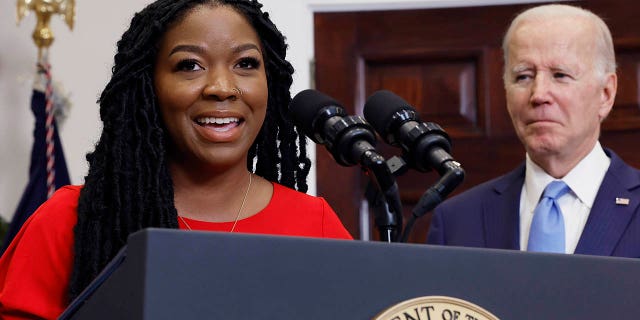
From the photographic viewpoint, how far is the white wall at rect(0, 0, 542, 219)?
13.3 feet

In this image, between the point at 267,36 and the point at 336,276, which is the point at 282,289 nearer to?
the point at 336,276

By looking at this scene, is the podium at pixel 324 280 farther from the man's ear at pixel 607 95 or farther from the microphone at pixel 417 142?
the man's ear at pixel 607 95

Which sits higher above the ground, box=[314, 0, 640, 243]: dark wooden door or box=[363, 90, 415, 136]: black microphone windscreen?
box=[314, 0, 640, 243]: dark wooden door

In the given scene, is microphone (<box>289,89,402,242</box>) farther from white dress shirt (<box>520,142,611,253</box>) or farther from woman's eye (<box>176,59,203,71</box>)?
white dress shirt (<box>520,142,611,253</box>)

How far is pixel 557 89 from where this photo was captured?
10.6 feet

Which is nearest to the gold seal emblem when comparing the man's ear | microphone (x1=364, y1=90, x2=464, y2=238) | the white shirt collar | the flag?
microphone (x1=364, y1=90, x2=464, y2=238)

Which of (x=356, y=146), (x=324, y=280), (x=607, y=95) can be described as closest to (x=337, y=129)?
(x=356, y=146)

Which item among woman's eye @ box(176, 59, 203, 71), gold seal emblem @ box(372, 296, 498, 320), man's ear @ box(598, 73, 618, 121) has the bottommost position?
gold seal emblem @ box(372, 296, 498, 320)

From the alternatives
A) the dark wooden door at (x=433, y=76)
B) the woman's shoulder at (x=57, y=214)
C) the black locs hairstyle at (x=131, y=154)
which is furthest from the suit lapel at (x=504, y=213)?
the woman's shoulder at (x=57, y=214)

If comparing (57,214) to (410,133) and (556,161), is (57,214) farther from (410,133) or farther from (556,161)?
(556,161)

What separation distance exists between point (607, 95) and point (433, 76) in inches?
35.8

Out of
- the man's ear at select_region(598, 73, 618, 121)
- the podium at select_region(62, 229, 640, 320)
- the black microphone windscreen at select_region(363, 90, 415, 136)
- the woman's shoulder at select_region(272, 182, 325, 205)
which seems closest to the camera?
the podium at select_region(62, 229, 640, 320)

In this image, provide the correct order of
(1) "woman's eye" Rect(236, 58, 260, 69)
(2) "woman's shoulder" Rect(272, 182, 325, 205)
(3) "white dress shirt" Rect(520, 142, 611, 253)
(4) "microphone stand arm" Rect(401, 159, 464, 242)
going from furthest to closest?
1. (3) "white dress shirt" Rect(520, 142, 611, 253)
2. (2) "woman's shoulder" Rect(272, 182, 325, 205)
3. (1) "woman's eye" Rect(236, 58, 260, 69)
4. (4) "microphone stand arm" Rect(401, 159, 464, 242)

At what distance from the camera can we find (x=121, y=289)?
1236 millimetres
